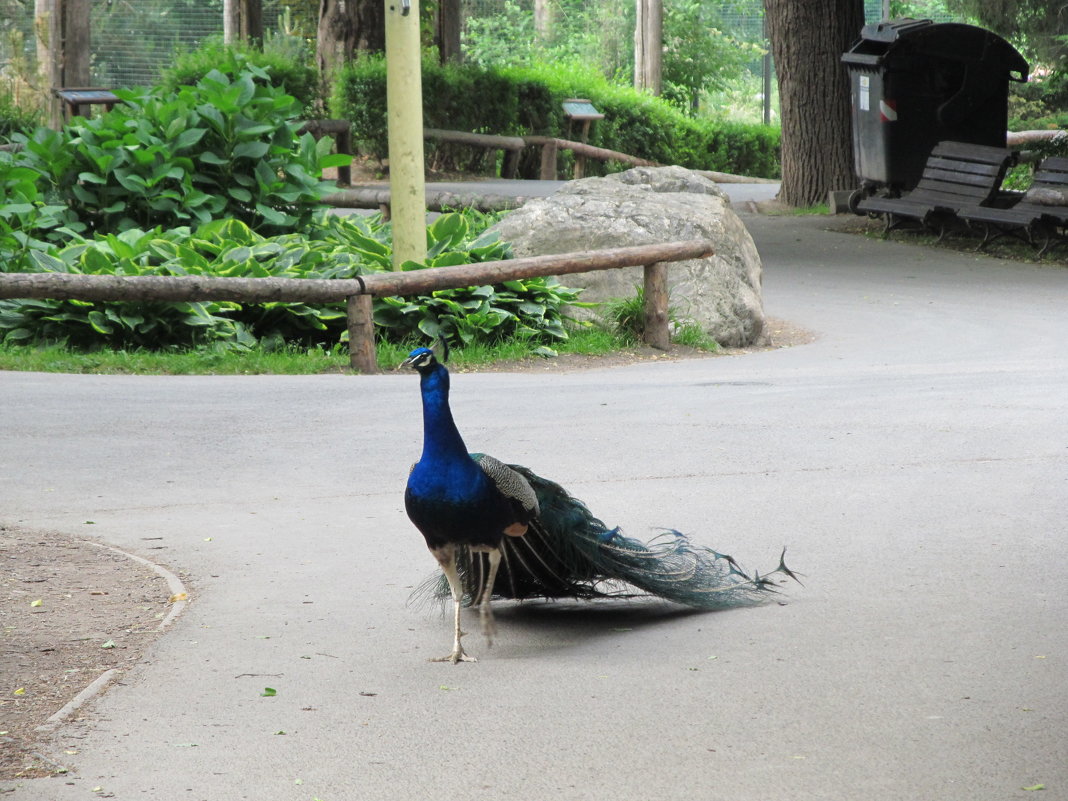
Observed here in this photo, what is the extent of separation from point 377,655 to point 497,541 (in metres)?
0.56

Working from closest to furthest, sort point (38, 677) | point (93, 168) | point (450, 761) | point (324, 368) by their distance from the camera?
point (450, 761), point (38, 677), point (324, 368), point (93, 168)

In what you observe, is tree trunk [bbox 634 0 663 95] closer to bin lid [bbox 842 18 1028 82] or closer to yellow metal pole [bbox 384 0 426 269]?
bin lid [bbox 842 18 1028 82]

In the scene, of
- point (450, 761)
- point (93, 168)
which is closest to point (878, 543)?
point (450, 761)

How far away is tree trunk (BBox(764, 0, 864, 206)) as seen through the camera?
1938 centimetres

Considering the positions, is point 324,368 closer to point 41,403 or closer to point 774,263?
point 41,403

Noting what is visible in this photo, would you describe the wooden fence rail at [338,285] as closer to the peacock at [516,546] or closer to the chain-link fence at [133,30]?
the peacock at [516,546]

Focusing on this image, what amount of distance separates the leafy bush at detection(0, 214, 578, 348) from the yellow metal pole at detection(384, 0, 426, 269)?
0.32 metres

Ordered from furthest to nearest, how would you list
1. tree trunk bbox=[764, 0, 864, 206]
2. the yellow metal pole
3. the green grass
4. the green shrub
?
1. the green shrub
2. tree trunk bbox=[764, 0, 864, 206]
3. the yellow metal pole
4. the green grass

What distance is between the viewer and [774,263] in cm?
1627

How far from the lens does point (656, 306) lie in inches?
432

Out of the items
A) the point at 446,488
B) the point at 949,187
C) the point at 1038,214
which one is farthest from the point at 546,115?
the point at 446,488

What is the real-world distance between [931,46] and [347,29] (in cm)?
1173

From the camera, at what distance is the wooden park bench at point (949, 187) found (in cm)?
1666

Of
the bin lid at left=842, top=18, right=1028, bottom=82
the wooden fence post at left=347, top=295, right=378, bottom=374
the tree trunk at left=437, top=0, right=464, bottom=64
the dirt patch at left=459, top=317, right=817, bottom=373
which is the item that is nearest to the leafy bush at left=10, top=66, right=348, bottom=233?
the wooden fence post at left=347, top=295, right=378, bottom=374
